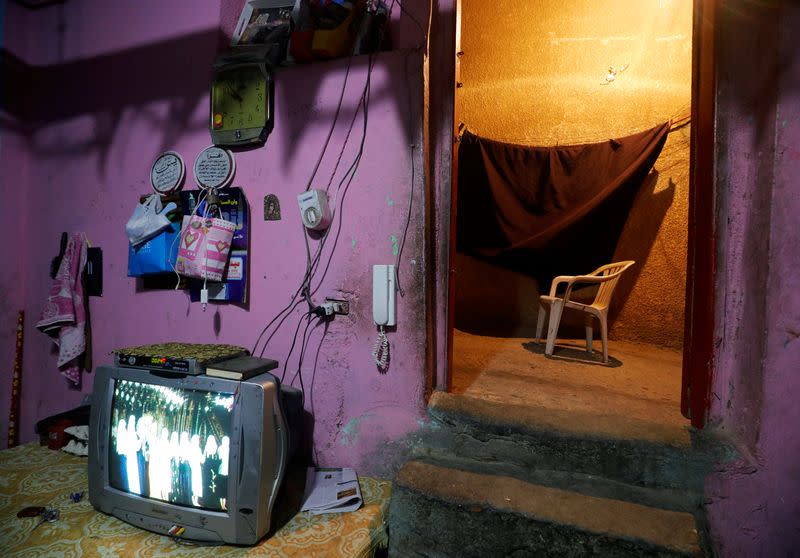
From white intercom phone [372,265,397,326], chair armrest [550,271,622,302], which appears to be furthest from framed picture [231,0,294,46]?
chair armrest [550,271,622,302]

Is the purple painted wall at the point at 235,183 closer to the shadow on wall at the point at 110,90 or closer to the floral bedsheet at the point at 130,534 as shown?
the shadow on wall at the point at 110,90

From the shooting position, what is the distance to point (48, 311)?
7.20 feet

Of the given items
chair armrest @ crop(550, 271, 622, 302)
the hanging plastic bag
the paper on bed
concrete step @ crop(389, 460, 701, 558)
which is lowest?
the paper on bed

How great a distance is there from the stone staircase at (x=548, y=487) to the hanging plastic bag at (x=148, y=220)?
1704 millimetres

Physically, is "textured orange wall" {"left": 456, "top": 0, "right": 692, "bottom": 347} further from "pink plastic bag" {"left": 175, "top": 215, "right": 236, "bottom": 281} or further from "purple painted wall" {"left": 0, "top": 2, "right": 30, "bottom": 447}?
"purple painted wall" {"left": 0, "top": 2, "right": 30, "bottom": 447}

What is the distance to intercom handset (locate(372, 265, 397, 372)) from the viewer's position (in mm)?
1582

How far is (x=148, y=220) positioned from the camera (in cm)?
197

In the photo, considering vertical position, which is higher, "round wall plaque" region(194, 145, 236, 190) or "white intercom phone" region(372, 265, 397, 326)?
"round wall plaque" region(194, 145, 236, 190)

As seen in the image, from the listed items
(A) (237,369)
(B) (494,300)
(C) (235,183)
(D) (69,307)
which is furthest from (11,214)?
(B) (494,300)

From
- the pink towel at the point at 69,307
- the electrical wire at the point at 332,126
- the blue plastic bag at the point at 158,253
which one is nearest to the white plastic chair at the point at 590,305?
the electrical wire at the point at 332,126

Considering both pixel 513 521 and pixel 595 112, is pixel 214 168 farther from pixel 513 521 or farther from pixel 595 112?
pixel 595 112

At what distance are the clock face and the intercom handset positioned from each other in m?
0.95

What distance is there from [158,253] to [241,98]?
→ 0.93 meters

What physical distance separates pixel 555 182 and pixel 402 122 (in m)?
2.03
